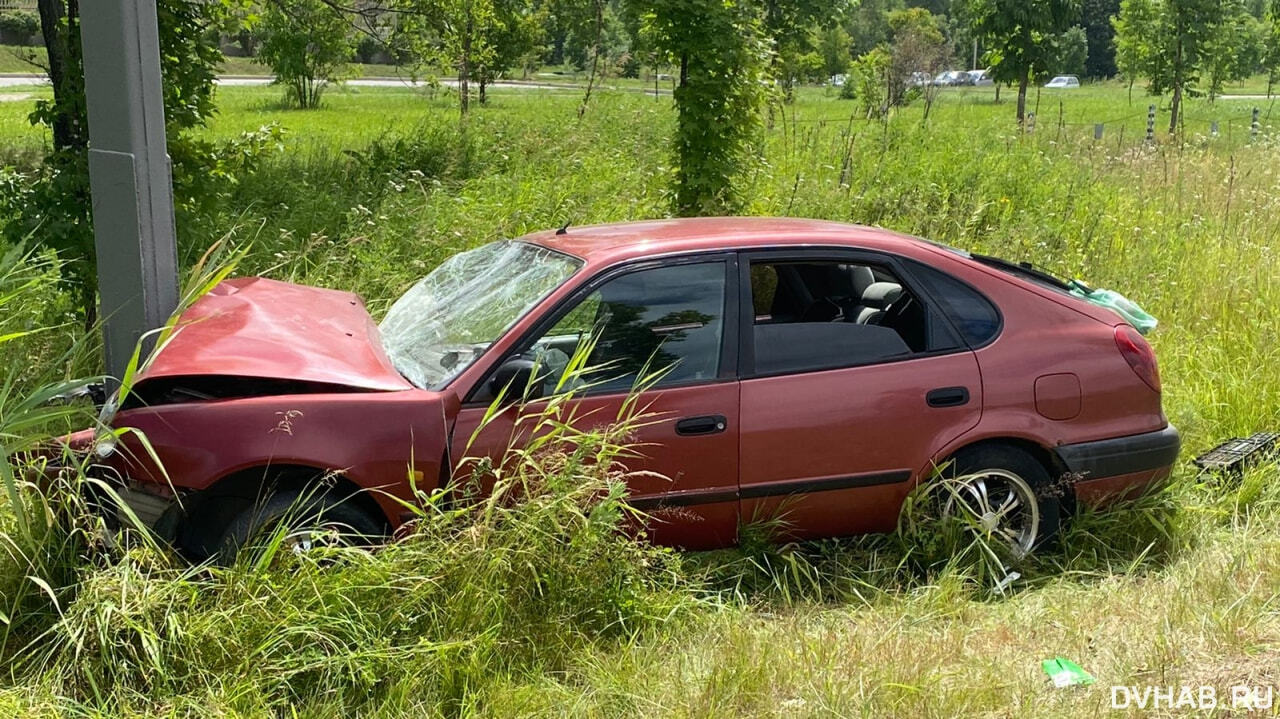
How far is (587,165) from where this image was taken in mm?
10953

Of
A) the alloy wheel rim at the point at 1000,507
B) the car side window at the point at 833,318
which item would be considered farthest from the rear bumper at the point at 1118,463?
the car side window at the point at 833,318

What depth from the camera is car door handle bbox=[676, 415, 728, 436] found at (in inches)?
165

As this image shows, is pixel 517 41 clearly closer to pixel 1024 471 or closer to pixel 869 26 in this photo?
pixel 1024 471

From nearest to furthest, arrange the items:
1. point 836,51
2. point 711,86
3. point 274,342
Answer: point 274,342
point 711,86
point 836,51

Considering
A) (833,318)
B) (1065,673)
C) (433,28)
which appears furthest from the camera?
(433,28)

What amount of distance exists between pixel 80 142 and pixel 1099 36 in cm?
11120

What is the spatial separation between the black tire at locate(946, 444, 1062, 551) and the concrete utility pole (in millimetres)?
3367

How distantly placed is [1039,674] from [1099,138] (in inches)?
537

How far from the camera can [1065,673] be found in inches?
142

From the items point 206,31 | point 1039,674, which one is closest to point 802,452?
point 1039,674

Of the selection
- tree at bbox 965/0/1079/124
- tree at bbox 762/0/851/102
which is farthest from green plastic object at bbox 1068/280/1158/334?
tree at bbox 762/0/851/102

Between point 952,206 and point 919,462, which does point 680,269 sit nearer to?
point 919,462

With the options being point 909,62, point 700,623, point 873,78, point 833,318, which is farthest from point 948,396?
point 909,62

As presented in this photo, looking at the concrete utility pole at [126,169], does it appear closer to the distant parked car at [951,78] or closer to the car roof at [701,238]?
the car roof at [701,238]
